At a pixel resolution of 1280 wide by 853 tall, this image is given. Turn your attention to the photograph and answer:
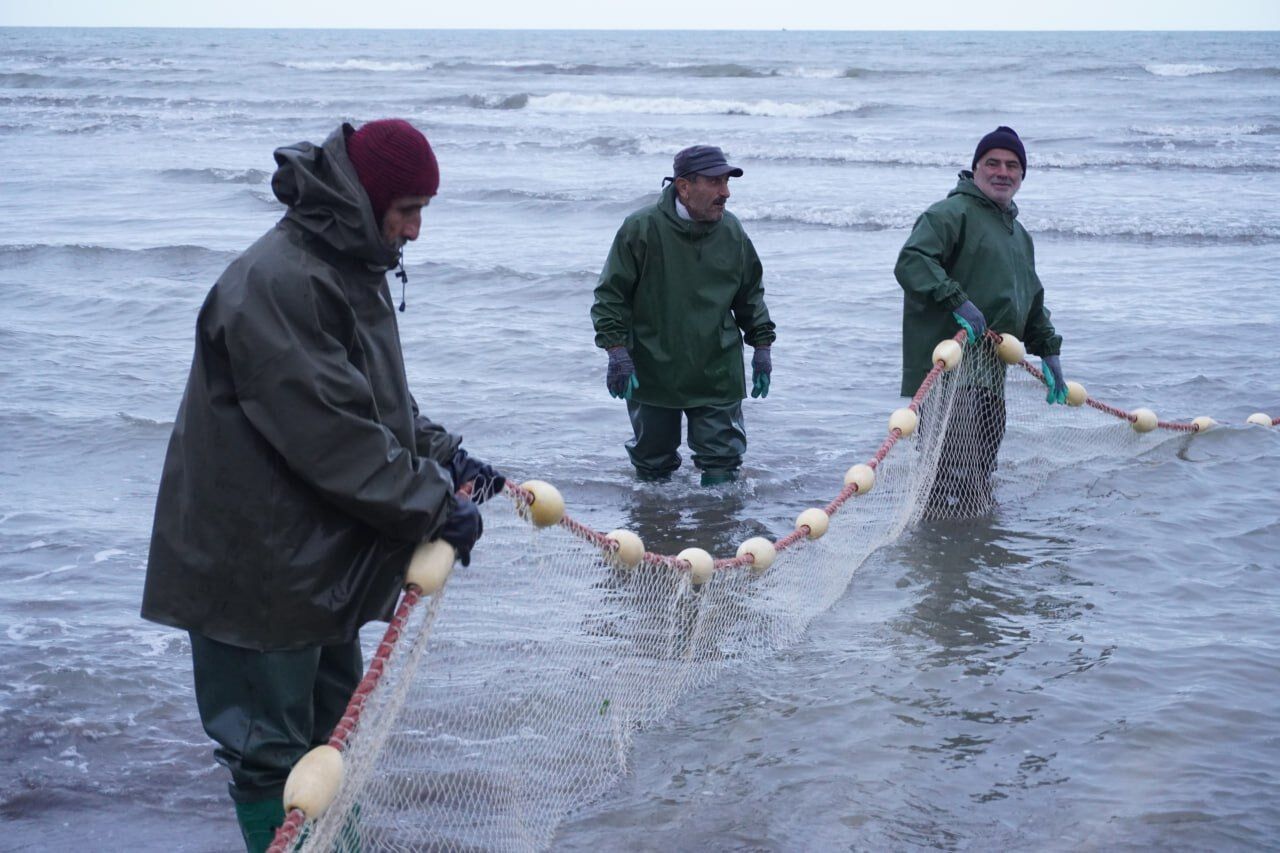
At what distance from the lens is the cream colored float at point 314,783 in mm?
2438

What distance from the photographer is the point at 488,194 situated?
1938cm

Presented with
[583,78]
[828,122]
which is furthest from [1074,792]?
[583,78]

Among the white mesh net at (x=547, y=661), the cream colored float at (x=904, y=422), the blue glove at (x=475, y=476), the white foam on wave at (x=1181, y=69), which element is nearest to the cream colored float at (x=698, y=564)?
the white mesh net at (x=547, y=661)

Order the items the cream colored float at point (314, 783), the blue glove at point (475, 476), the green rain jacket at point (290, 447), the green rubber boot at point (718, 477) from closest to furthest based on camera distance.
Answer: the cream colored float at point (314, 783), the green rain jacket at point (290, 447), the blue glove at point (475, 476), the green rubber boot at point (718, 477)

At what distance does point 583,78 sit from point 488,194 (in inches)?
1144

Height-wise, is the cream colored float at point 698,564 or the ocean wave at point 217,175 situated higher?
the cream colored float at point 698,564

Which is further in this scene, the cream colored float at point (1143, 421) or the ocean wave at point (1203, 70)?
the ocean wave at point (1203, 70)

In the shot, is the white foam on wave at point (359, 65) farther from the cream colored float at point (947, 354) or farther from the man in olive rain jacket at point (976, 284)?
the cream colored float at point (947, 354)

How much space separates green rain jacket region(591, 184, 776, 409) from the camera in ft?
19.7

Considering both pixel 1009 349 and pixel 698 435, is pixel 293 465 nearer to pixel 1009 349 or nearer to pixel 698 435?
pixel 698 435

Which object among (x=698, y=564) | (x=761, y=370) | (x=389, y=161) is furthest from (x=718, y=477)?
(x=389, y=161)

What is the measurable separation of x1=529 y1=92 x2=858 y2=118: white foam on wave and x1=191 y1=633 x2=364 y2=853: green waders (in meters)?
31.5

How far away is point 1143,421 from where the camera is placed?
707 centimetres

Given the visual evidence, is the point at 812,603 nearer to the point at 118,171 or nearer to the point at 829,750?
the point at 829,750
